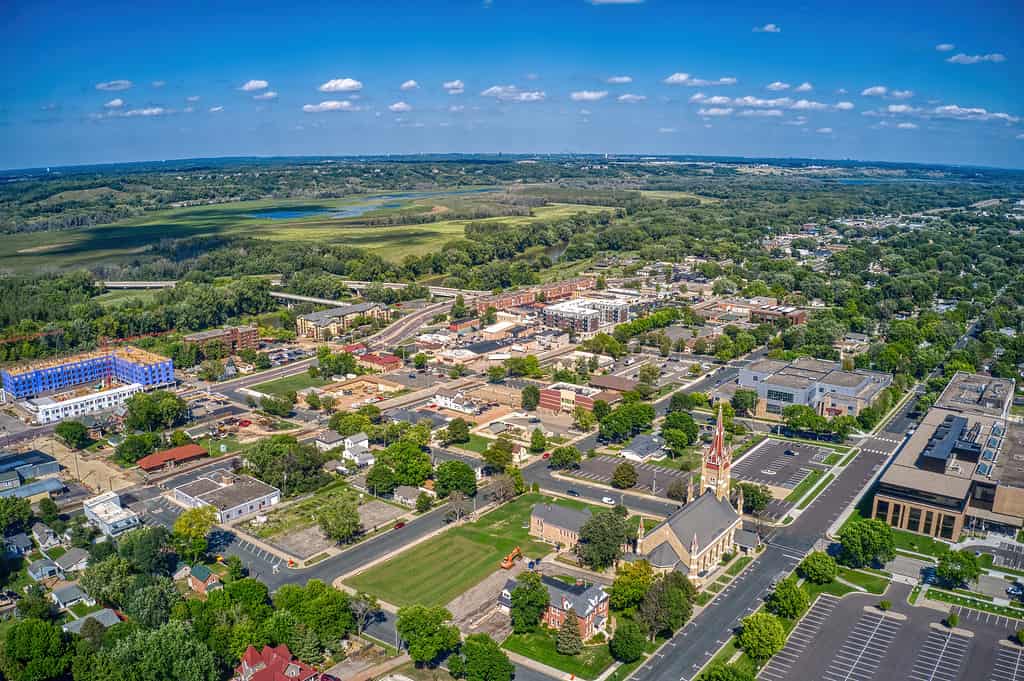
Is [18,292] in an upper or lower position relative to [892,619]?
upper

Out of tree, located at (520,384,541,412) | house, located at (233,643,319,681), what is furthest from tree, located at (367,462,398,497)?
tree, located at (520,384,541,412)

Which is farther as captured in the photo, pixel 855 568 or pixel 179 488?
pixel 179 488

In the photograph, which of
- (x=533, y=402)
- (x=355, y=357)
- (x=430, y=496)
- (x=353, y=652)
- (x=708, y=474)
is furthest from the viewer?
(x=355, y=357)

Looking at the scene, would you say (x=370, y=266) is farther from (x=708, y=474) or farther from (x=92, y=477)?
(x=708, y=474)

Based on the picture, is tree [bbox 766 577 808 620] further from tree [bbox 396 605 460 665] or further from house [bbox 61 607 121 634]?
house [bbox 61 607 121 634]

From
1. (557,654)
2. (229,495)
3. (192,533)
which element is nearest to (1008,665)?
(557,654)

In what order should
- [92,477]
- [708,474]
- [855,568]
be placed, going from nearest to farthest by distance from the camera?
[855,568]
[708,474]
[92,477]

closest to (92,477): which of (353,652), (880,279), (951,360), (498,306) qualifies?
(353,652)
